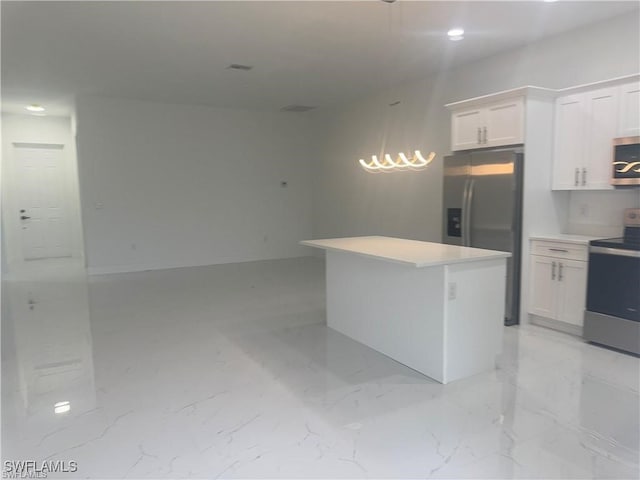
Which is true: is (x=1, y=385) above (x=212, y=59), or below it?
below

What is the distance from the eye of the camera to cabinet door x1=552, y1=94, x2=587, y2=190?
4129mm

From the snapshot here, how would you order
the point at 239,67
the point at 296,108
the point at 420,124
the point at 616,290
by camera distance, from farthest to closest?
1. the point at 296,108
2. the point at 420,124
3. the point at 239,67
4. the point at 616,290

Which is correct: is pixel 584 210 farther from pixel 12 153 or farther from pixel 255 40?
pixel 12 153

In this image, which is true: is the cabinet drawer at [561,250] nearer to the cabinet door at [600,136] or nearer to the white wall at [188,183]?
the cabinet door at [600,136]

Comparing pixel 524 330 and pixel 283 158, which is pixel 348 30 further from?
pixel 283 158

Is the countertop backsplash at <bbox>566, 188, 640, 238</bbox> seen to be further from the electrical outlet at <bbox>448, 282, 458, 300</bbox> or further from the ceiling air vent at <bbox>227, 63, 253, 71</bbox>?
the ceiling air vent at <bbox>227, 63, 253, 71</bbox>

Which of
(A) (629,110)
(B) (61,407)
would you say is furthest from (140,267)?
(A) (629,110)

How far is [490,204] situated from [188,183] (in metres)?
5.50

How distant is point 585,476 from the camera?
207 cm

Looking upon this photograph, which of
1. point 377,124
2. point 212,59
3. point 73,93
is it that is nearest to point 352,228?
point 377,124

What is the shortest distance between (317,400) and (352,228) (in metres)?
5.20

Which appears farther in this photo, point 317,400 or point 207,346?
point 207,346

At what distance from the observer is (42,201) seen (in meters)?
8.91

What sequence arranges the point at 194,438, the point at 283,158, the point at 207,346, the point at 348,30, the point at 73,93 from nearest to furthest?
the point at 194,438
the point at 207,346
the point at 348,30
the point at 73,93
the point at 283,158
